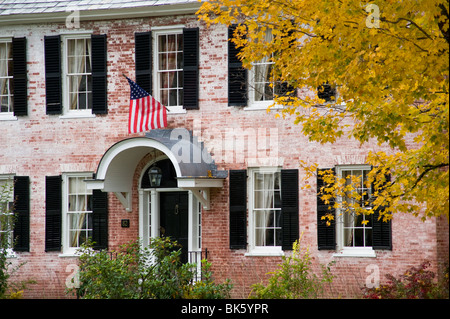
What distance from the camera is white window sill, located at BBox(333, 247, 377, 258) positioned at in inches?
728

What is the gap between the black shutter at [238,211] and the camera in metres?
19.5

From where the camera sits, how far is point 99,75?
20672 mm

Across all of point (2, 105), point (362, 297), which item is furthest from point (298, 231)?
point (2, 105)

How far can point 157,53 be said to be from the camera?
20422 millimetres

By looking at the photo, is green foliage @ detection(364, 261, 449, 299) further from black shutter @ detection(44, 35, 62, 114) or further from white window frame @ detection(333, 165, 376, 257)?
black shutter @ detection(44, 35, 62, 114)

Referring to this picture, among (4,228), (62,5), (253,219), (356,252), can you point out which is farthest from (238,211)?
(62,5)

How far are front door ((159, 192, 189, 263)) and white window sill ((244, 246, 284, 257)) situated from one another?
179cm

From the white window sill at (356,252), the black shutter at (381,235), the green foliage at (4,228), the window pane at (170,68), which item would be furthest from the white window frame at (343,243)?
the green foliage at (4,228)

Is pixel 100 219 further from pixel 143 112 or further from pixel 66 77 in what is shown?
pixel 66 77

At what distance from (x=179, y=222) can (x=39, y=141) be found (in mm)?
4068

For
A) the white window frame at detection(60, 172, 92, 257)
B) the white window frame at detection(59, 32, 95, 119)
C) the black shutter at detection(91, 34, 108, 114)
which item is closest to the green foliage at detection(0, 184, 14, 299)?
the white window frame at detection(60, 172, 92, 257)

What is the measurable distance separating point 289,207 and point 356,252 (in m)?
1.81

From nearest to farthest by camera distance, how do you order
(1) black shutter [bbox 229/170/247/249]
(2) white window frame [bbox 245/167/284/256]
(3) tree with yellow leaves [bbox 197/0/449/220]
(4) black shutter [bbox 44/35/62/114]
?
(3) tree with yellow leaves [bbox 197/0/449/220]
(2) white window frame [bbox 245/167/284/256]
(1) black shutter [bbox 229/170/247/249]
(4) black shutter [bbox 44/35/62/114]

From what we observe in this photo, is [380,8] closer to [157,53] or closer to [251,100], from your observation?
[251,100]
